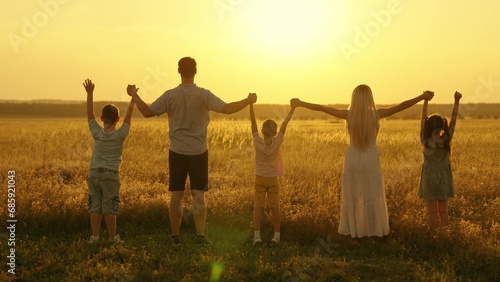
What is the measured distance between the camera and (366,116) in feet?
26.1

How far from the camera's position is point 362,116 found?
313 inches

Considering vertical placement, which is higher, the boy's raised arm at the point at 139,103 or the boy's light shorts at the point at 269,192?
the boy's raised arm at the point at 139,103

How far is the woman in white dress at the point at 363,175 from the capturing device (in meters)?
7.98

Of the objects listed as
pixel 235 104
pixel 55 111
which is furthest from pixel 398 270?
pixel 55 111

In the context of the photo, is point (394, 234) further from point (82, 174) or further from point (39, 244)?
point (82, 174)

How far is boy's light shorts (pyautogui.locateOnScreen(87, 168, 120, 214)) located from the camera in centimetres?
803

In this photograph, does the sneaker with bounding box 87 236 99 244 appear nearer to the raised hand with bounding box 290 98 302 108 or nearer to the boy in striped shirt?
the boy in striped shirt

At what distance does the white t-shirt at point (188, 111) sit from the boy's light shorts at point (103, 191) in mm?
1009

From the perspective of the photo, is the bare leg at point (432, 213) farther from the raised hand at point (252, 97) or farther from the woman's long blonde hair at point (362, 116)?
the raised hand at point (252, 97)

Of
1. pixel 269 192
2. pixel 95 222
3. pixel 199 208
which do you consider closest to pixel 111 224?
pixel 95 222

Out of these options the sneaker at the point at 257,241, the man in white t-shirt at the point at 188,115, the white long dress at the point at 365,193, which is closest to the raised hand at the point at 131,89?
the man in white t-shirt at the point at 188,115

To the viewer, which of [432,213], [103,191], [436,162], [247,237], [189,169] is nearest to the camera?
[189,169]

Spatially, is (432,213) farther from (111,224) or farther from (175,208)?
(111,224)

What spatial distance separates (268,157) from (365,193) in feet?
4.83
